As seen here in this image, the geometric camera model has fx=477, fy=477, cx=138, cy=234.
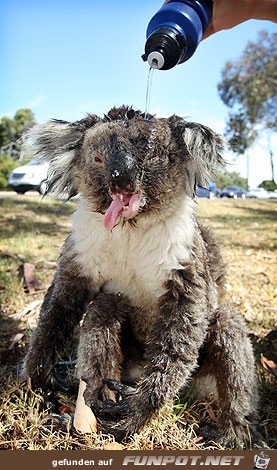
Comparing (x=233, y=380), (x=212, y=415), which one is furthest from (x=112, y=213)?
(x=212, y=415)

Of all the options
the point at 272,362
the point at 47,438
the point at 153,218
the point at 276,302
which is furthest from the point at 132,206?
the point at 276,302

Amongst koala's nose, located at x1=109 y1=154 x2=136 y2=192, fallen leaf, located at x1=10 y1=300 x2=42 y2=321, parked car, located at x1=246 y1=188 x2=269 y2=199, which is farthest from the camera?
fallen leaf, located at x1=10 y1=300 x2=42 y2=321

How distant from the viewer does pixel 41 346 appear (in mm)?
1385

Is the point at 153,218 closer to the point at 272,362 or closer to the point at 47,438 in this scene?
the point at 47,438

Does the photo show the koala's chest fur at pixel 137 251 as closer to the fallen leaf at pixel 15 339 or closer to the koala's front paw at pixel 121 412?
the koala's front paw at pixel 121 412

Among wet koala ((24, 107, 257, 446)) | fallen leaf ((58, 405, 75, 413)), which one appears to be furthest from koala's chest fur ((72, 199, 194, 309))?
fallen leaf ((58, 405, 75, 413))

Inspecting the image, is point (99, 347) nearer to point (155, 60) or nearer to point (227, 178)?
point (227, 178)

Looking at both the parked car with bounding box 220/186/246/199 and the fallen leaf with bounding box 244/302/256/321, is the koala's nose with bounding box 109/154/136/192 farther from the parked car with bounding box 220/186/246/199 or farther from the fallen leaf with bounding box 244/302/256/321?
the fallen leaf with bounding box 244/302/256/321

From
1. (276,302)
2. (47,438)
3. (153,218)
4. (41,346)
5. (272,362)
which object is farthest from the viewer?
(276,302)

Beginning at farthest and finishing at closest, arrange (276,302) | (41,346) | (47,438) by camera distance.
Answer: (276,302) < (41,346) < (47,438)

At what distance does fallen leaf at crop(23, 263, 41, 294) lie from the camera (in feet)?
7.49

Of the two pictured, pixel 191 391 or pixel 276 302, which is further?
pixel 276 302

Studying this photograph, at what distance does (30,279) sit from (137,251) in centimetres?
118

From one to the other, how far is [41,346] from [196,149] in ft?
2.34
